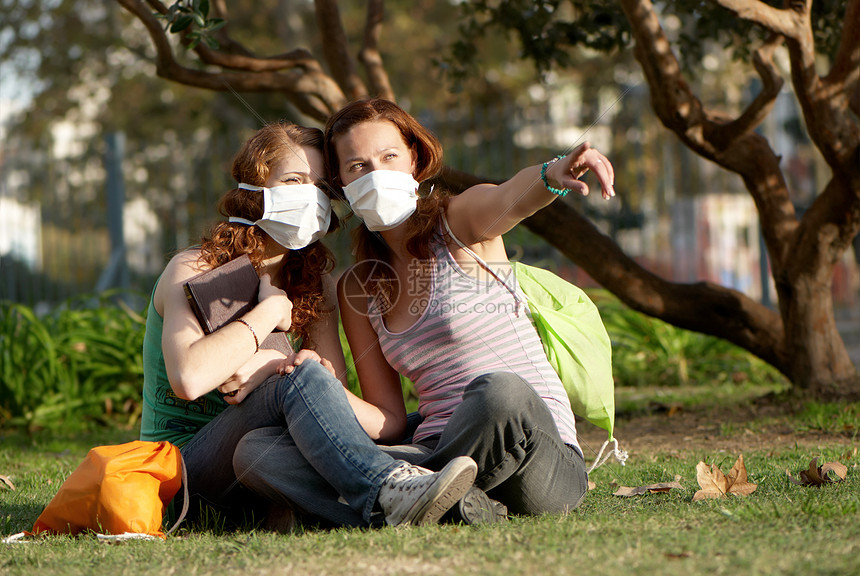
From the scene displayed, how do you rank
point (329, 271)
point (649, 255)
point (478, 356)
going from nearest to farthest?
point (478, 356) < point (329, 271) < point (649, 255)

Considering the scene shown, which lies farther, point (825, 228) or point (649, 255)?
point (649, 255)

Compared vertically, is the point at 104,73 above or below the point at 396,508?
above

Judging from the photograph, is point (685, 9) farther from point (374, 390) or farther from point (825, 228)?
point (374, 390)

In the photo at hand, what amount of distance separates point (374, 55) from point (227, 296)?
2673 mm

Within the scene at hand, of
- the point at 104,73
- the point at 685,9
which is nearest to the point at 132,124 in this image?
the point at 104,73

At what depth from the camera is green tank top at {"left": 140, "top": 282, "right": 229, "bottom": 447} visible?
2.78 metres

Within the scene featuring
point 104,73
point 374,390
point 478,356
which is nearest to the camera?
point 478,356

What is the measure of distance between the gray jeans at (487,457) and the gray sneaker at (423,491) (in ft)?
0.33

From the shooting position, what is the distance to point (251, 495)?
2.71 m

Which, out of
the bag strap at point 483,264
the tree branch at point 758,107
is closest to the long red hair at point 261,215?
the bag strap at point 483,264

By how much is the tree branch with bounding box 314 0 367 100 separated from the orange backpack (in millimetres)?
2725

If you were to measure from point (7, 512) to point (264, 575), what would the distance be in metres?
1.41

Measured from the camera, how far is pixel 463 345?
266 cm

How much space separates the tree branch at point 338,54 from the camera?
4.76 m
